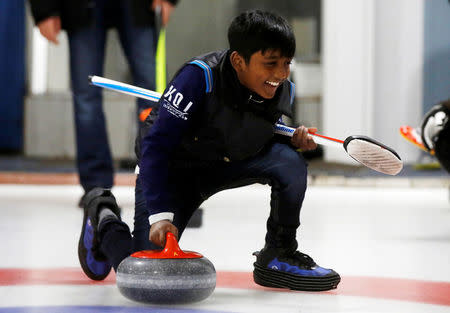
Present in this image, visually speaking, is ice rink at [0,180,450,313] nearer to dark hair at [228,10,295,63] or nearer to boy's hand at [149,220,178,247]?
boy's hand at [149,220,178,247]

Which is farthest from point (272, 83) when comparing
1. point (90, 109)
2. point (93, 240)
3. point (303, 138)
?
point (90, 109)

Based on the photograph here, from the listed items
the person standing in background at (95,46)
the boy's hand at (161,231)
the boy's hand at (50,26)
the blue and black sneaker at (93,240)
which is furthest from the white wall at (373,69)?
the boy's hand at (161,231)

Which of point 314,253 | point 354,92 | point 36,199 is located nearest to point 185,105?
point 314,253

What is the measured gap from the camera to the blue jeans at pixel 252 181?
1912 mm

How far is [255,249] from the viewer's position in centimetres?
248

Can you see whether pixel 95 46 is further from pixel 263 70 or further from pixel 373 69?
pixel 373 69

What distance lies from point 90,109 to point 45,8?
433 mm

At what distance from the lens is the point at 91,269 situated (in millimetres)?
1922

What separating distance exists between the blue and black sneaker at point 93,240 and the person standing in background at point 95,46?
49.6 inches

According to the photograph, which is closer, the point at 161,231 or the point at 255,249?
the point at 161,231

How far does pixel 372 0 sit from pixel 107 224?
4.44m

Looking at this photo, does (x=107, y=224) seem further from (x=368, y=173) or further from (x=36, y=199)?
(x=368, y=173)

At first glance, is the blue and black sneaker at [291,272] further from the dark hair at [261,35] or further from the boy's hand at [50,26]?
the boy's hand at [50,26]

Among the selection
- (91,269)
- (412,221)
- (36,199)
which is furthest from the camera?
(36,199)
